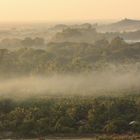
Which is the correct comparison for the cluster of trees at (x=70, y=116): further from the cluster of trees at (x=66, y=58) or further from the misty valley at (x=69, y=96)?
the cluster of trees at (x=66, y=58)

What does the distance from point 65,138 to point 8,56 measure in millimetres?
13301

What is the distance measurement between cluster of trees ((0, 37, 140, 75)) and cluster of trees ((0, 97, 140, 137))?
21.7ft

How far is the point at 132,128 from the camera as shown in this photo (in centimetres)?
1633

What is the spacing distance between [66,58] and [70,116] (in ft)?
44.6

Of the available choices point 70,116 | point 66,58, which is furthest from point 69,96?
point 66,58

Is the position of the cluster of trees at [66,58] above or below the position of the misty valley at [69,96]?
above

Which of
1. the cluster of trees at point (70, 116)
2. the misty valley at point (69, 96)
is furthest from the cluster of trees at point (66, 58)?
the cluster of trees at point (70, 116)

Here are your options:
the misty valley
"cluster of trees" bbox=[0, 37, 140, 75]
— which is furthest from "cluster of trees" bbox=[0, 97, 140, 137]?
"cluster of trees" bbox=[0, 37, 140, 75]

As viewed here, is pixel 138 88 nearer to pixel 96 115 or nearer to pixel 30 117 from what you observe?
pixel 96 115

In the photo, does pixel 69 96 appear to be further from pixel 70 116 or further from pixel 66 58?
pixel 66 58

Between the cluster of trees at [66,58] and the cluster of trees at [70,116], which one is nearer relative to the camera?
the cluster of trees at [70,116]

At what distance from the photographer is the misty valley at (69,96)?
16344mm

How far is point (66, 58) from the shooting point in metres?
30.4

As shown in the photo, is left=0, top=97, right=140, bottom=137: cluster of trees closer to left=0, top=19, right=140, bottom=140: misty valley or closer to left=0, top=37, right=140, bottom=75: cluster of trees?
left=0, top=19, right=140, bottom=140: misty valley
